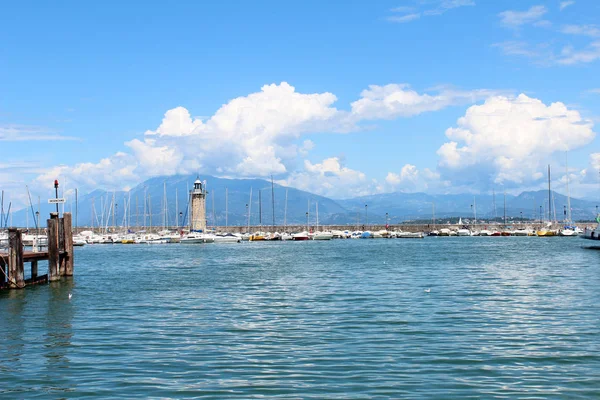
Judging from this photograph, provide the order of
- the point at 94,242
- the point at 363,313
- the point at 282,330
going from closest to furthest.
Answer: the point at 282,330, the point at 363,313, the point at 94,242

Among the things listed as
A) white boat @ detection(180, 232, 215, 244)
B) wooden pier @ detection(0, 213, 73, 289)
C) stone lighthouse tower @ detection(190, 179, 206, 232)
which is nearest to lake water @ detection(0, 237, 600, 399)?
wooden pier @ detection(0, 213, 73, 289)

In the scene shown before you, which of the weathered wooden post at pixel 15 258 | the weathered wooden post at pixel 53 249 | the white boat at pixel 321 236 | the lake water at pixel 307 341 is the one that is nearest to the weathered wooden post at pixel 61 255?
the weathered wooden post at pixel 53 249

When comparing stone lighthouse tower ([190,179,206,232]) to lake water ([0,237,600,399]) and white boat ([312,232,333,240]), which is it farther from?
lake water ([0,237,600,399])

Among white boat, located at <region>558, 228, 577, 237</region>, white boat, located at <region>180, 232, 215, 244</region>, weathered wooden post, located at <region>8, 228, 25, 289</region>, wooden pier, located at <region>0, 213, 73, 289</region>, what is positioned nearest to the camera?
weathered wooden post, located at <region>8, 228, 25, 289</region>

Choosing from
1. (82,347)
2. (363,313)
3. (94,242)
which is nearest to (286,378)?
(82,347)

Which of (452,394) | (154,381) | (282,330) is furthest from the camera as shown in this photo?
(282,330)

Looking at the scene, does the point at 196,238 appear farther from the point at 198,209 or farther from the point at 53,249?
the point at 53,249

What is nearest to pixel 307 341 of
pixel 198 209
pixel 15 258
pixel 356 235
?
Result: pixel 15 258

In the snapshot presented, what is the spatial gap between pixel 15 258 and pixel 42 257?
26.1ft

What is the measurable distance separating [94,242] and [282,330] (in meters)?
133

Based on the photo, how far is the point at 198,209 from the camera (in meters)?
161

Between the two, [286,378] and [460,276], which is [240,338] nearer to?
[286,378]

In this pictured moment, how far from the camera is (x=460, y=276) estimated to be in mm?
48531

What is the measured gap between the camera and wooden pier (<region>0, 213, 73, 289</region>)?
3922 cm
